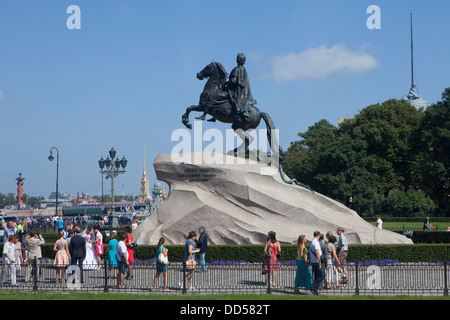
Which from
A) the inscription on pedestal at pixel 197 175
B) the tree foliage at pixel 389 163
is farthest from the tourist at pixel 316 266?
the tree foliage at pixel 389 163

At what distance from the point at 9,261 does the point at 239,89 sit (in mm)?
11326

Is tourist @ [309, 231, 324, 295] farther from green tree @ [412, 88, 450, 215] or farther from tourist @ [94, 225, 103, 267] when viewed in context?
green tree @ [412, 88, 450, 215]

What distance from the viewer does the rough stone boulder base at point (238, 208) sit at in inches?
901

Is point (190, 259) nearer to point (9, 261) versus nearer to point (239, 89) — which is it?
point (9, 261)

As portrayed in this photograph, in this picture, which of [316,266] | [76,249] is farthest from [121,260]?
[316,266]

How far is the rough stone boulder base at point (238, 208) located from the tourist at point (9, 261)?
631cm

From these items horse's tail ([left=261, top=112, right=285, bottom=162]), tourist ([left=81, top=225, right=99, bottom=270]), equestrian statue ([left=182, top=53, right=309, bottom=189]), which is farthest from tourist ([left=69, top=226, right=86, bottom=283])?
horse's tail ([left=261, top=112, right=285, bottom=162])

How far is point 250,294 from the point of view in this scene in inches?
578

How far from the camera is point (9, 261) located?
1786 centimetres

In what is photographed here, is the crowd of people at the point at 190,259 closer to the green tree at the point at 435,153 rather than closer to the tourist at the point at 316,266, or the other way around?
the tourist at the point at 316,266

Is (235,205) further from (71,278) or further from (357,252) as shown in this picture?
(71,278)

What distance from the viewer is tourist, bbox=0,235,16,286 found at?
1669 cm

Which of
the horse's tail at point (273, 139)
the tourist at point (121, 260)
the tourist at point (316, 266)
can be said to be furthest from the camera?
the horse's tail at point (273, 139)

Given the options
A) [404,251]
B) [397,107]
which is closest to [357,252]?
[404,251]
